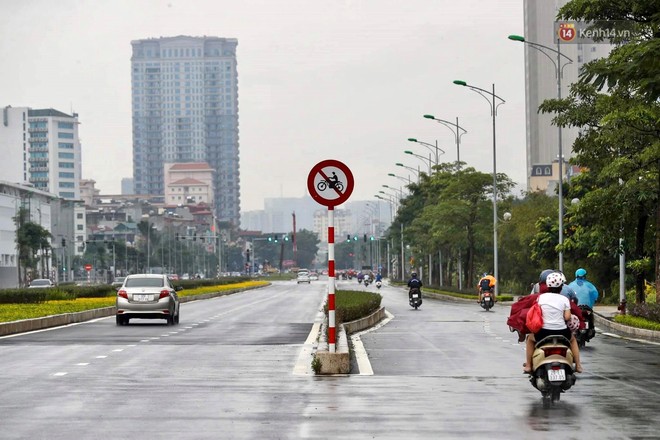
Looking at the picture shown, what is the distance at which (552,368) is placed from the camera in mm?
15406

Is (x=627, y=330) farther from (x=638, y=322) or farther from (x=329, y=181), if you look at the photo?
(x=329, y=181)

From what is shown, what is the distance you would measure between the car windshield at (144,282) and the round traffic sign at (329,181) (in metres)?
19.6

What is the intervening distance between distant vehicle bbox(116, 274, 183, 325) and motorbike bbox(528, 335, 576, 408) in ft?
78.4

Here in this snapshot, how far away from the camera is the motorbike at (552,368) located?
15312 millimetres

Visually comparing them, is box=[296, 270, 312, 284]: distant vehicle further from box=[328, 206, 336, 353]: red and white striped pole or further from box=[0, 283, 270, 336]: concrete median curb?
box=[328, 206, 336, 353]: red and white striped pole

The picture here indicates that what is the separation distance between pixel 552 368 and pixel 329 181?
20.2 ft

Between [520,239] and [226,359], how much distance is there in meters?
61.0

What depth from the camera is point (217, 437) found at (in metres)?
12.0

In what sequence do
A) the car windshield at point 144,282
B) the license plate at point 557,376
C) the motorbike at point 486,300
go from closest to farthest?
the license plate at point 557,376, the car windshield at point 144,282, the motorbike at point 486,300

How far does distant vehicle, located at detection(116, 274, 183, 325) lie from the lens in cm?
3856

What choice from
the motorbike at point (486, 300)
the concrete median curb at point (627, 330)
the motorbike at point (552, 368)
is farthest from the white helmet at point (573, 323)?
the motorbike at point (486, 300)

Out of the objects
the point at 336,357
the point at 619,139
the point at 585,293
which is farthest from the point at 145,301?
the point at 336,357

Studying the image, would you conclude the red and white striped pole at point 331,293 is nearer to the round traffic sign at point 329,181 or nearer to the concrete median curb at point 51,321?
the round traffic sign at point 329,181

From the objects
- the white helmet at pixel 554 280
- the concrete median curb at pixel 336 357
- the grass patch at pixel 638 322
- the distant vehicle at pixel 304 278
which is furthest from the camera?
the distant vehicle at pixel 304 278
